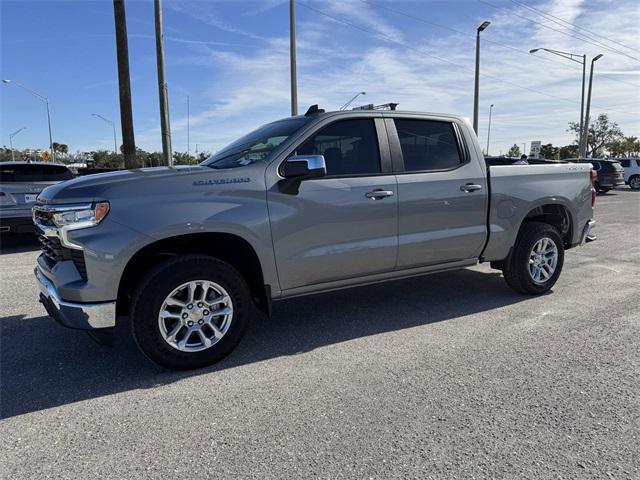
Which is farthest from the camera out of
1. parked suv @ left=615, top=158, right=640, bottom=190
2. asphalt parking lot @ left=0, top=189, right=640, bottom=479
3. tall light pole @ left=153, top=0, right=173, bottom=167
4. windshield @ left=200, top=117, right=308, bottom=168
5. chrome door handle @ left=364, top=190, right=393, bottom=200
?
parked suv @ left=615, top=158, right=640, bottom=190

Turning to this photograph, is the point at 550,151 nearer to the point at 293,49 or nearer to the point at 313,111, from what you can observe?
the point at 293,49

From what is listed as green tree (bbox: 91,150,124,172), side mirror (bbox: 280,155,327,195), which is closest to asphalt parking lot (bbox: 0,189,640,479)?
side mirror (bbox: 280,155,327,195)

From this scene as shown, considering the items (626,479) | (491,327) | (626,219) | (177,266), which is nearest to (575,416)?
(626,479)

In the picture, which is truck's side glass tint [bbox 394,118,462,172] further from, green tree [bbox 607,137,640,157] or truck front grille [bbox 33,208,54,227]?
green tree [bbox 607,137,640,157]

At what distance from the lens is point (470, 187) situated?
15.6 feet

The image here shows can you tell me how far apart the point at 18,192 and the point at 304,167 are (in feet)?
23.8

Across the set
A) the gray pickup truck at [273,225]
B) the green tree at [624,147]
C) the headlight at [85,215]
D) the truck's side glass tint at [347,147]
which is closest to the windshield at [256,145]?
the gray pickup truck at [273,225]

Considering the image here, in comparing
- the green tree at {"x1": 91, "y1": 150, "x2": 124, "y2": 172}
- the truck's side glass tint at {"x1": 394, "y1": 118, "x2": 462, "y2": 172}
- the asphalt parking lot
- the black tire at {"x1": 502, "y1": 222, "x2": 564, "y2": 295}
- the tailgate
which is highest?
the green tree at {"x1": 91, "y1": 150, "x2": 124, "y2": 172}

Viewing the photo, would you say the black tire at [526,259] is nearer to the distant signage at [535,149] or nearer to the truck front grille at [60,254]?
the truck front grille at [60,254]

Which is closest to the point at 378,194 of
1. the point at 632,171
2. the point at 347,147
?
the point at 347,147

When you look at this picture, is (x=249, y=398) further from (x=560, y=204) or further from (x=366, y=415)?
(x=560, y=204)

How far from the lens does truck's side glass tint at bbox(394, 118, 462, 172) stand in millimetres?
4512

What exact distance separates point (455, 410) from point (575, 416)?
0.71m

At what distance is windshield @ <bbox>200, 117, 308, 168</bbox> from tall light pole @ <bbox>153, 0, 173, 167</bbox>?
10.7 metres
